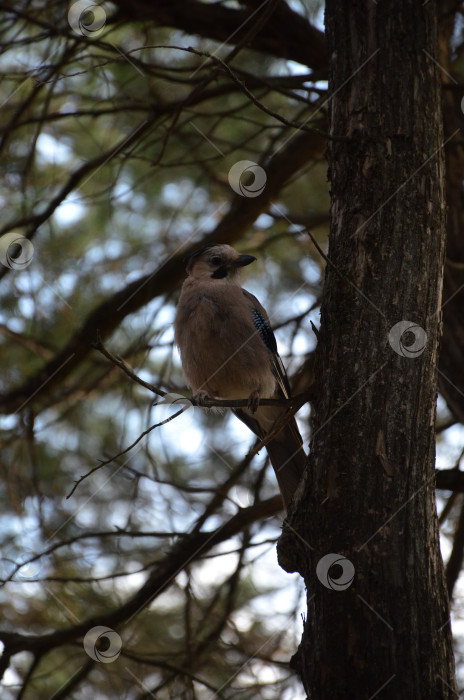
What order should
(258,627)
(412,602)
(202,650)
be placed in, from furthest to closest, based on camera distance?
1. (258,627)
2. (202,650)
3. (412,602)

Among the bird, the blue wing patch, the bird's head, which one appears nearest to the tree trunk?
the bird

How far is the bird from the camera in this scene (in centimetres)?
467

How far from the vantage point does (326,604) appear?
2926 mm

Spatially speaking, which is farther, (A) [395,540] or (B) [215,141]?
(B) [215,141]

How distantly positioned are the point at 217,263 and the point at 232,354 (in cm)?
79

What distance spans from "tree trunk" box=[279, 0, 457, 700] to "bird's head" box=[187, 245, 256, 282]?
1588 millimetres

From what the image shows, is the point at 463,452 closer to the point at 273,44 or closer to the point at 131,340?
the point at 131,340

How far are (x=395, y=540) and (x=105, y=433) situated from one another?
12.0 feet

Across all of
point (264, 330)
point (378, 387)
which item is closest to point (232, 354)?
point (264, 330)

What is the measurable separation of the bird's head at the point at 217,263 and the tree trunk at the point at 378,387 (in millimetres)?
1588

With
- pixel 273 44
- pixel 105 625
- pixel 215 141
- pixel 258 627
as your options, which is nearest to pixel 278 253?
pixel 215 141

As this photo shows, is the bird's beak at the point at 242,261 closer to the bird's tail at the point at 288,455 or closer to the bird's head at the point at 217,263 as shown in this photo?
the bird's head at the point at 217,263

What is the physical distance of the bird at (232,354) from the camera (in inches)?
184

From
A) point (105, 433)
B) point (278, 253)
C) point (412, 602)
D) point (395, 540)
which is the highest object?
point (278, 253)
